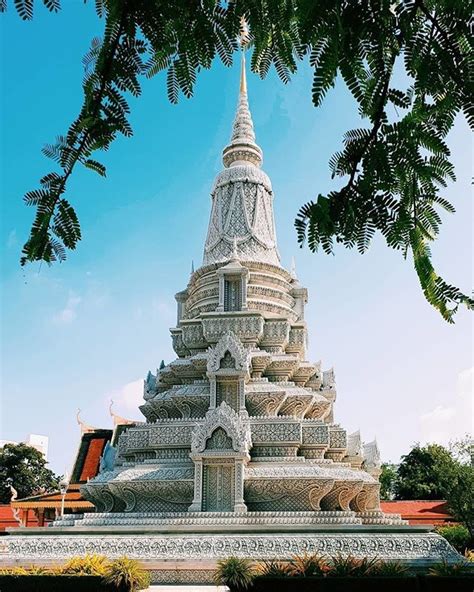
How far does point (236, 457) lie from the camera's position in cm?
1387

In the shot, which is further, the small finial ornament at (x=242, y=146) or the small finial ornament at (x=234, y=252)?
the small finial ornament at (x=242, y=146)

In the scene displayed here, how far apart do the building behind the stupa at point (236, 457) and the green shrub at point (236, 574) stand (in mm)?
2619

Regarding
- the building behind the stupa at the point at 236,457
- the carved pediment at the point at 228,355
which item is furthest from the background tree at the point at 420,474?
the carved pediment at the point at 228,355

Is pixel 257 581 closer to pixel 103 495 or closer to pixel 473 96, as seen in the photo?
pixel 103 495

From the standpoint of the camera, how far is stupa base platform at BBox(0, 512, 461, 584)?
1176 cm

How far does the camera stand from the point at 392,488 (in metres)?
48.0

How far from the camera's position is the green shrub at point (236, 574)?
29.5ft

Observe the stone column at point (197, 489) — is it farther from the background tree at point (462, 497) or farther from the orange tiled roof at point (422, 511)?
the background tree at point (462, 497)

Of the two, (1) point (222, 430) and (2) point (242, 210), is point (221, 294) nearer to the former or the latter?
(2) point (242, 210)

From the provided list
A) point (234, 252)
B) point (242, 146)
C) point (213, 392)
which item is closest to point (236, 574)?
point (213, 392)

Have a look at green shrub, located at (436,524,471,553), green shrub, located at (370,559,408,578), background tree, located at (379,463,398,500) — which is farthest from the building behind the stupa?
background tree, located at (379,463,398,500)

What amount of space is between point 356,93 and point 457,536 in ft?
75.9

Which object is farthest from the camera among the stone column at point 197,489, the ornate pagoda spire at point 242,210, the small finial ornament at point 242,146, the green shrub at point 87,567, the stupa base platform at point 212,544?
the small finial ornament at point 242,146

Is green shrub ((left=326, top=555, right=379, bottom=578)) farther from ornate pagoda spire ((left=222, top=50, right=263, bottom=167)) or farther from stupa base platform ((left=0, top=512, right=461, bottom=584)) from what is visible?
ornate pagoda spire ((left=222, top=50, right=263, bottom=167))
